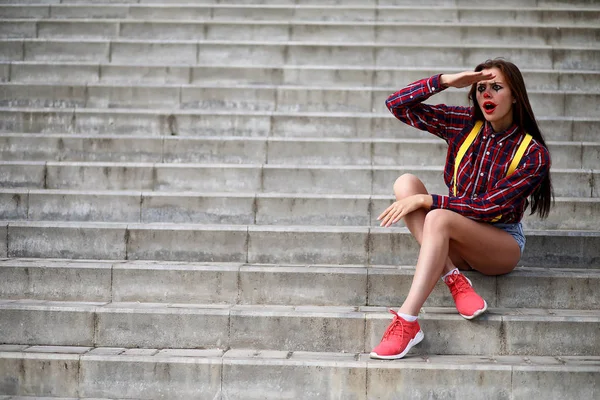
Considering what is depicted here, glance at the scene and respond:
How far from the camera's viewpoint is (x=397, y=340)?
383cm

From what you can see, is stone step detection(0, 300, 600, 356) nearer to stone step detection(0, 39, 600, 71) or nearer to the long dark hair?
the long dark hair

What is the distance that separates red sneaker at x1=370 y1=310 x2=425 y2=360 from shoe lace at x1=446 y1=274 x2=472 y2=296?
1.10 feet

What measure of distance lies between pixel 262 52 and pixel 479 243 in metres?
4.20

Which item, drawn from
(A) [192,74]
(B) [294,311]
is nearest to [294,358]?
(B) [294,311]

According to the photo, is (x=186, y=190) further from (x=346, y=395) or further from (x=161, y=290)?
(x=346, y=395)

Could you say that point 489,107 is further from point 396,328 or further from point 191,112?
point 191,112

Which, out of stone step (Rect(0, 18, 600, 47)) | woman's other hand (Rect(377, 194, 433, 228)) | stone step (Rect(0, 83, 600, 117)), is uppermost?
stone step (Rect(0, 18, 600, 47))

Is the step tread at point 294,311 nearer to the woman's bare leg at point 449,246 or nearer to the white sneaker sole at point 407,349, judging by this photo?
the white sneaker sole at point 407,349

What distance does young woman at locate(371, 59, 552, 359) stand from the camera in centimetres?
384

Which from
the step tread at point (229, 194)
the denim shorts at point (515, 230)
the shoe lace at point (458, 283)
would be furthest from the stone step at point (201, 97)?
the shoe lace at point (458, 283)

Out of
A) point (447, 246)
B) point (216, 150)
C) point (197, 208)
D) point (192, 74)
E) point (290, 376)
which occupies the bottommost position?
point (290, 376)

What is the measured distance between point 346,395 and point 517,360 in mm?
993

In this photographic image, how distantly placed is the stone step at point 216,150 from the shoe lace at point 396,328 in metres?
2.37

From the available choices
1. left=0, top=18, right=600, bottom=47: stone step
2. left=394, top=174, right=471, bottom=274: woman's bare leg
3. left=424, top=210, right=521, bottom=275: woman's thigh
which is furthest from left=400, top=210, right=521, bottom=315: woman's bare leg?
left=0, top=18, right=600, bottom=47: stone step
